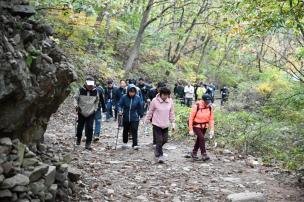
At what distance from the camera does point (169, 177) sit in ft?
29.3

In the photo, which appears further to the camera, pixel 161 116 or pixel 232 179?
pixel 161 116

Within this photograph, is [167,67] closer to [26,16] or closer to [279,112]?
[279,112]

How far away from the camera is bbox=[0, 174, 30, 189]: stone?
480 centimetres

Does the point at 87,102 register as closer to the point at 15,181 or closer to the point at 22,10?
the point at 22,10

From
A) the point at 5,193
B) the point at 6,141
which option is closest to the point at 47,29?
the point at 6,141

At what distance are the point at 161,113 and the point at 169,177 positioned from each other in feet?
5.53

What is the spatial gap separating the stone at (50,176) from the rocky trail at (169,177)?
77cm

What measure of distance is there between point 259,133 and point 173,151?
2.99 m

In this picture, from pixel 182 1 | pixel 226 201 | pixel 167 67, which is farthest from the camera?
pixel 167 67

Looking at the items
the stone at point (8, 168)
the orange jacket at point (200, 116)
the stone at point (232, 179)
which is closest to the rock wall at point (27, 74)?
the stone at point (8, 168)

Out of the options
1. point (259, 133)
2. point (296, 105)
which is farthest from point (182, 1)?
point (296, 105)

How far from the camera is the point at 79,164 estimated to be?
905cm

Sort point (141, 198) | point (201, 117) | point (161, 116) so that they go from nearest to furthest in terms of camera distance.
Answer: point (141, 198) → point (161, 116) → point (201, 117)

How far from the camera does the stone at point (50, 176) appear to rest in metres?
5.80
